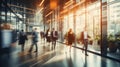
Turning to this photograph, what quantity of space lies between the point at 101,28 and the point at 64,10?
14781 mm

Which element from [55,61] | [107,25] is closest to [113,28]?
[107,25]

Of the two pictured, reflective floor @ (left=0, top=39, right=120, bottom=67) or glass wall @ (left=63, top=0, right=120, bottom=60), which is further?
glass wall @ (left=63, top=0, right=120, bottom=60)

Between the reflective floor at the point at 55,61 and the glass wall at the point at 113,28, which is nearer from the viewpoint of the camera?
the reflective floor at the point at 55,61

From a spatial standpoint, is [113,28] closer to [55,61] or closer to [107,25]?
[107,25]

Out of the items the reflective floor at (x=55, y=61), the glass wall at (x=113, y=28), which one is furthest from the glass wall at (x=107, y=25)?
the reflective floor at (x=55, y=61)

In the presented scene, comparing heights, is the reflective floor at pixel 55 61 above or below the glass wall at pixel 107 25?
below

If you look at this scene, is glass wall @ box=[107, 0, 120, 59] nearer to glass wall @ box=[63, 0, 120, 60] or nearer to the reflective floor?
glass wall @ box=[63, 0, 120, 60]

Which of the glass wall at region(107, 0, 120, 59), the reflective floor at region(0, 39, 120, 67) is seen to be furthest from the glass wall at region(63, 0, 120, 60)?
the reflective floor at region(0, 39, 120, 67)

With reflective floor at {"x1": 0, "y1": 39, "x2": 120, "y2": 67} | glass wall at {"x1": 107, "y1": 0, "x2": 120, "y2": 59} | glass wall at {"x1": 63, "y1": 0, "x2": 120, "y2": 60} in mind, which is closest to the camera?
reflective floor at {"x1": 0, "y1": 39, "x2": 120, "y2": 67}

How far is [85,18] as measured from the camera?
65.8 ft

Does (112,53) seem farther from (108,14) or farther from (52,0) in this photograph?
(52,0)

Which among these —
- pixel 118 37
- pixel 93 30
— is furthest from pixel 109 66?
pixel 93 30

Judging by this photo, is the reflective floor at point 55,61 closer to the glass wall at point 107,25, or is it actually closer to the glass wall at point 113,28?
the glass wall at point 113,28

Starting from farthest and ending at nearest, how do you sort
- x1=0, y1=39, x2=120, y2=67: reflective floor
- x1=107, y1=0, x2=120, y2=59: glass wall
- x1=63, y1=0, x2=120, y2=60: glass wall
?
x1=63, y1=0, x2=120, y2=60: glass wall → x1=107, y1=0, x2=120, y2=59: glass wall → x1=0, y1=39, x2=120, y2=67: reflective floor
